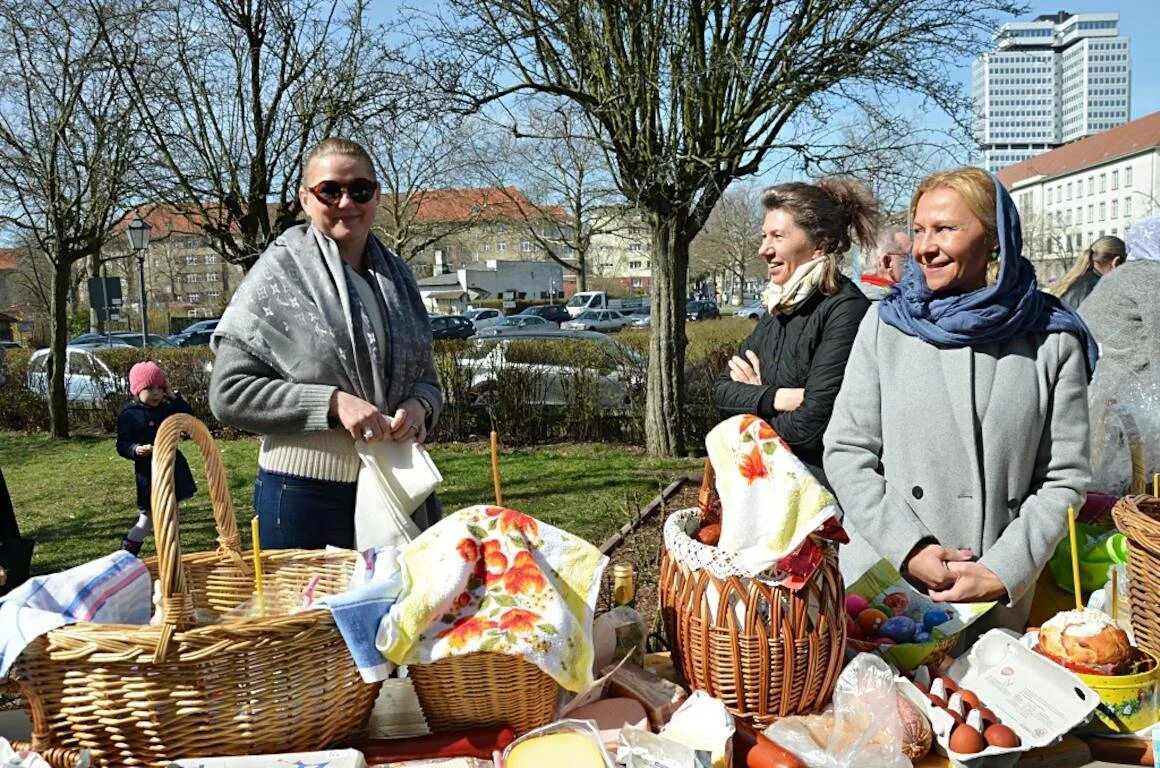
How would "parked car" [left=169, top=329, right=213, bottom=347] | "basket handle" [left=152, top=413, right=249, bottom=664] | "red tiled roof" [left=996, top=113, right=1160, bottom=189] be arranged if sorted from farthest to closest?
1. "red tiled roof" [left=996, top=113, right=1160, bottom=189]
2. "parked car" [left=169, top=329, right=213, bottom=347]
3. "basket handle" [left=152, top=413, right=249, bottom=664]

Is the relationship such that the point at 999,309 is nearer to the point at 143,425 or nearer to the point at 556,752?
the point at 556,752

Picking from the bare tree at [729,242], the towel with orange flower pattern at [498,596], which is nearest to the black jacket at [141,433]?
the towel with orange flower pattern at [498,596]

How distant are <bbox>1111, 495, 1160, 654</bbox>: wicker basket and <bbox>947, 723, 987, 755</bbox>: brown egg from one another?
18.5 inches

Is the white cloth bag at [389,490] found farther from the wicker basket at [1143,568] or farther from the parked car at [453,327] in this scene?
the parked car at [453,327]

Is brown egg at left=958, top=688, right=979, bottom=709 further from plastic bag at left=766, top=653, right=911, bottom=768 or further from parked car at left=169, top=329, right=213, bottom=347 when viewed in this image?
parked car at left=169, top=329, right=213, bottom=347

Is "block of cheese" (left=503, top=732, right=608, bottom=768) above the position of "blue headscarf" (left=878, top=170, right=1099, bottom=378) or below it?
below

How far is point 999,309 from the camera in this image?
1.76 metres

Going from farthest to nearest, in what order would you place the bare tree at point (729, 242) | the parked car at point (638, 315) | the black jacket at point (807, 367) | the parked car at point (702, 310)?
the bare tree at point (729, 242)
the parked car at point (702, 310)
the parked car at point (638, 315)
the black jacket at point (807, 367)

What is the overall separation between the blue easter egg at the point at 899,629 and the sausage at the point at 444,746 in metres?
0.75

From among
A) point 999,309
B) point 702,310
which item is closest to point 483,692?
point 999,309

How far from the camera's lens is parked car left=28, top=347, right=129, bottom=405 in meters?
12.9

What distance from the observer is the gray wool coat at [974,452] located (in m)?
1.78

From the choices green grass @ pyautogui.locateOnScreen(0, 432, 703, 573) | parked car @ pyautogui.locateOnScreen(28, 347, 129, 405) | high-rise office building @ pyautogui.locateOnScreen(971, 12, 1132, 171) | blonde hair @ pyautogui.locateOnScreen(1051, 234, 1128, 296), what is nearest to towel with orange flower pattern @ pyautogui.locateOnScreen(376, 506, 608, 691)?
green grass @ pyautogui.locateOnScreen(0, 432, 703, 573)

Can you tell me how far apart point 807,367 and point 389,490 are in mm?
1159
